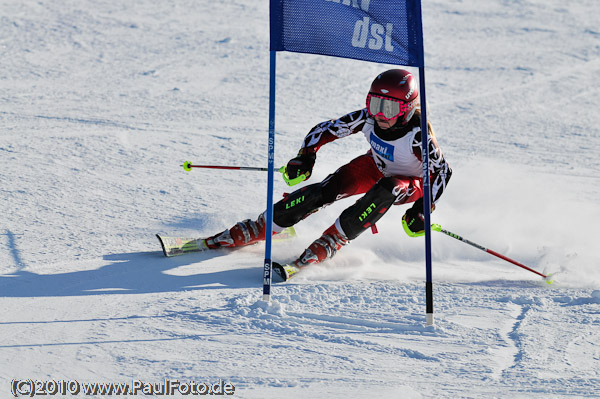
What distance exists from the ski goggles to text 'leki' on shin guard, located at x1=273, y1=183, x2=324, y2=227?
2.36ft

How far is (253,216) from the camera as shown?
6.26 m

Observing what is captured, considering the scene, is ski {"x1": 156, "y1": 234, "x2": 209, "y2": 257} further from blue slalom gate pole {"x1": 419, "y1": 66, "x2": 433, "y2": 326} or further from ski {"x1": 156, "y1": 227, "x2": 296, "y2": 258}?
blue slalom gate pole {"x1": 419, "y1": 66, "x2": 433, "y2": 326}

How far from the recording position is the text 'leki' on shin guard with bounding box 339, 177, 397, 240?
16.4 feet

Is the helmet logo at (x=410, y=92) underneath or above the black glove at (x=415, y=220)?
above

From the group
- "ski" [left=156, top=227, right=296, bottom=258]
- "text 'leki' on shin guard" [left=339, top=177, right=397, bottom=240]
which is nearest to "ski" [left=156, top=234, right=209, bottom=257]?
"ski" [left=156, top=227, right=296, bottom=258]

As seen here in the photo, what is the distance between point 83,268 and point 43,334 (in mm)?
1141

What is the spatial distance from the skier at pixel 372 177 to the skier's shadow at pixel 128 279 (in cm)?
32

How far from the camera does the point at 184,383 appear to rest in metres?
3.44

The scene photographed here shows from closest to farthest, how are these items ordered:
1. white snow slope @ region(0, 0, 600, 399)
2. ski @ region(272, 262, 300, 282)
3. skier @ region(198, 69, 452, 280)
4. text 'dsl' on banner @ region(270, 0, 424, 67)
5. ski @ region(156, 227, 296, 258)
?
white snow slope @ region(0, 0, 600, 399), text 'dsl' on banner @ region(270, 0, 424, 67), ski @ region(272, 262, 300, 282), skier @ region(198, 69, 452, 280), ski @ region(156, 227, 296, 258)

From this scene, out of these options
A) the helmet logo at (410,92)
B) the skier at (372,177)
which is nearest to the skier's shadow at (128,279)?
the skier at (372,177)

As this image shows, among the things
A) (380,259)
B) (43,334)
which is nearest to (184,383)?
(43,334)

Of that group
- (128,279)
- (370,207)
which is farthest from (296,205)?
(128,279)

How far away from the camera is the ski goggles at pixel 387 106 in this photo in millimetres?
4980

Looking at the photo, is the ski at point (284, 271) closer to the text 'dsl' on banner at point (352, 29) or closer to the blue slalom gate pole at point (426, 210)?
the blue slalom gate pole at point (426, 210)
